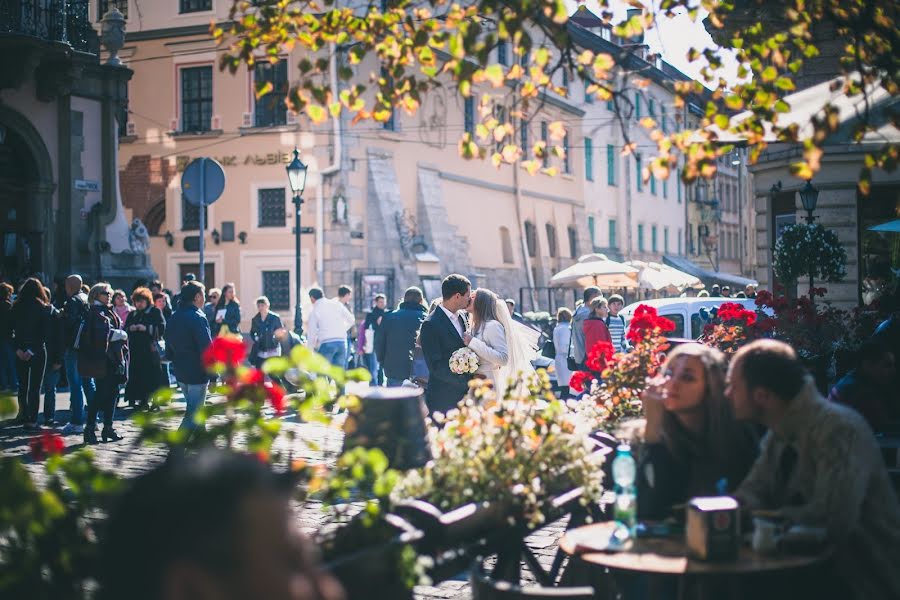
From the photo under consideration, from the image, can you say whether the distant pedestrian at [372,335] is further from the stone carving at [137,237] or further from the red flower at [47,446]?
the red flower at [47,446]

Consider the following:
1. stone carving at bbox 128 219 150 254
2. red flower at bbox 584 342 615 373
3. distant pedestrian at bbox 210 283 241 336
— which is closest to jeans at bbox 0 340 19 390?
distant pedestrian at bbox 210 283 241 336

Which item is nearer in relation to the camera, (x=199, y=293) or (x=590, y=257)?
(x=199, y=293)

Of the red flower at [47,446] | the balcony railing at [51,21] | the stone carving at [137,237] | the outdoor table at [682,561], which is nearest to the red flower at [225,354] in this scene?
the red flower at [47,446]

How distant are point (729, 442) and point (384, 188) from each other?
30960 millimetres

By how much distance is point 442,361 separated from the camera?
9742 mm

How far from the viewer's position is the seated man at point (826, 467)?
4348mm

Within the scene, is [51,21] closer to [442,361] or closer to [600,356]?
[442,361]

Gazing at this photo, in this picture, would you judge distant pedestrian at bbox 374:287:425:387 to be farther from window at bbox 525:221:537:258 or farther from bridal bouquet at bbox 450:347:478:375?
window at bbox 525:221:537:258

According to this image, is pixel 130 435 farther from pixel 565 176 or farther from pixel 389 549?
pixel 565 176

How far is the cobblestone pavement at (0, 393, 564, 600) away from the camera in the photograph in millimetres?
6738

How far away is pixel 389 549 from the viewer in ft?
12.3

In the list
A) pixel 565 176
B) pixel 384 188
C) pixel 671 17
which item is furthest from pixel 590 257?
pixel 671 17

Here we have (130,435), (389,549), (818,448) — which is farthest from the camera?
(130,435)

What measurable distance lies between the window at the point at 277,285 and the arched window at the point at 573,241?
19.2 metres
